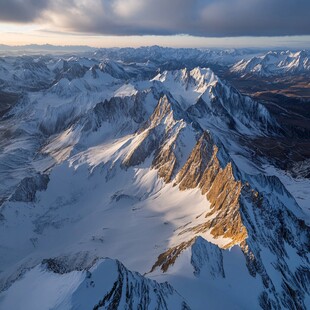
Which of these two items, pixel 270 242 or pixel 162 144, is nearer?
pixel 270 242

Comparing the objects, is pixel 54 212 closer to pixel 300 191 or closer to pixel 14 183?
pixel 14 183

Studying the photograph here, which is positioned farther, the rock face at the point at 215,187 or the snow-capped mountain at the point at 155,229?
the rock face at the point at 215,187

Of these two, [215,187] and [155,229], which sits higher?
[215,187]

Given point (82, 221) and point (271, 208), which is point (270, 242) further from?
point (82, 221)

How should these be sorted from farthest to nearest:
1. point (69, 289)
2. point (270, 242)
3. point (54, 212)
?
point (54, 212)
point (270, 242)
point (69, 289)

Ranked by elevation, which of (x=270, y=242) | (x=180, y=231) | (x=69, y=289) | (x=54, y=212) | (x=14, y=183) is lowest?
(x=14, y=183)

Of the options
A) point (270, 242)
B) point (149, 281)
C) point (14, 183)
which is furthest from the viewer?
point (14, 183)

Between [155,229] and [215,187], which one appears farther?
[155,229]

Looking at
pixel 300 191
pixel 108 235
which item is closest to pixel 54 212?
pixel 108 235

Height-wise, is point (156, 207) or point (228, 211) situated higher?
point (228, 211)

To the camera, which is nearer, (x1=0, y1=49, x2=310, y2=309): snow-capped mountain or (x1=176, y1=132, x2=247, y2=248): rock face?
(x1=0, y1=49, x2=310, y2=309): snow-capped mountain
